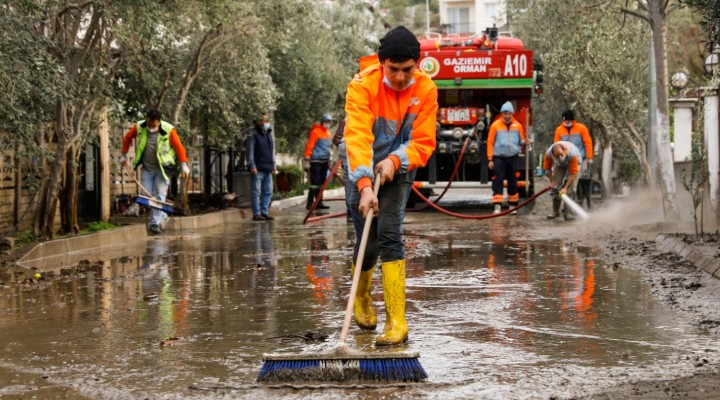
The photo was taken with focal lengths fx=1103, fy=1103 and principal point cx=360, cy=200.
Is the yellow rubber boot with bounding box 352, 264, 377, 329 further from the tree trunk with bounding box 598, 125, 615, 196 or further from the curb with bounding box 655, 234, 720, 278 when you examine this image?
the tree trunk with bounding box 598, 125, 615, 196

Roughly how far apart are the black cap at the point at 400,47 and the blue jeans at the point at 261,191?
12.9 m

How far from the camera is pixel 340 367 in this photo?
522 centimetres

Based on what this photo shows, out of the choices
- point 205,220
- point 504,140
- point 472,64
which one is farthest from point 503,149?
point 205,220

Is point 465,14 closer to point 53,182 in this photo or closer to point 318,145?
point 318,145

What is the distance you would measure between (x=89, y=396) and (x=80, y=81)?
8.50m

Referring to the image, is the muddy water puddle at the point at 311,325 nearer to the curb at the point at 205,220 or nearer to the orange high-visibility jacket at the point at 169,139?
the orange high-visibility jacket at the point at 169,139

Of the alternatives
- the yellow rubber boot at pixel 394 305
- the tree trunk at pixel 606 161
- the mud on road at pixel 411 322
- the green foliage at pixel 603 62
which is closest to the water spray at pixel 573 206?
the mud on road at pixel 411 322

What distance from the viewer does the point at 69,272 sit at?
1055cm

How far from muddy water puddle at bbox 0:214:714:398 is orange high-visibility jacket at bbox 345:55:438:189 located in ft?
3.47

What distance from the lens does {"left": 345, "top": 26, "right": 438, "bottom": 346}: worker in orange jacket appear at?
640 centimetres

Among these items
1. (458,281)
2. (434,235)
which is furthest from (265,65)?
(458,281)

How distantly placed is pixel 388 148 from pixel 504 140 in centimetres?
1221

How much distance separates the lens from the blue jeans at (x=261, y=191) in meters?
19.4

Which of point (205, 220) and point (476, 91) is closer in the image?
point (205, 220)
